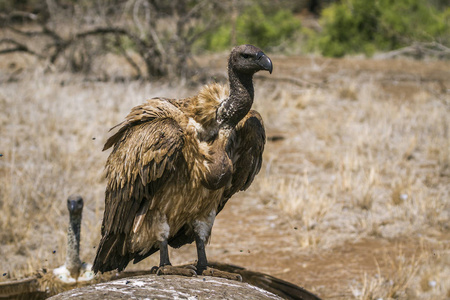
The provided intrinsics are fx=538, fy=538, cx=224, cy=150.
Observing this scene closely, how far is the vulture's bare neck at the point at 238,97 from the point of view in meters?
3.53

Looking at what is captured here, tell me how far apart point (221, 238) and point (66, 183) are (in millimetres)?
2360

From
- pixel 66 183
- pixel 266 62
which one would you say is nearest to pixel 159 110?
pixel 266 62

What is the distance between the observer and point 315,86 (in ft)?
41.6

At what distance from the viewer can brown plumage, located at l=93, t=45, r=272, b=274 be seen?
11.9 ft

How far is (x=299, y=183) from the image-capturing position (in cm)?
844

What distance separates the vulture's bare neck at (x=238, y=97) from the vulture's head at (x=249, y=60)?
4 cm

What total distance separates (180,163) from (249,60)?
0.87 m

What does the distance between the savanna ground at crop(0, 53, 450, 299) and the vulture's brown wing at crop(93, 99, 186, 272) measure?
1.67m

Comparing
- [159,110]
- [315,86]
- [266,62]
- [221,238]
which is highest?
[315,86]

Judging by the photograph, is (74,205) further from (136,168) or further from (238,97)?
(238,97)

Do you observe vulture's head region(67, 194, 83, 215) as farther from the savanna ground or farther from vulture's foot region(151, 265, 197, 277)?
vulture's foot region(151, 265, 197, 277)

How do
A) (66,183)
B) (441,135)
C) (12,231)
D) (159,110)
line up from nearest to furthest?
(159,110) → (12,231) → (66,183) → (441,135)

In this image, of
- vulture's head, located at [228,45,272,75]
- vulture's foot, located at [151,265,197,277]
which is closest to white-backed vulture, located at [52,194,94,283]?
vulture's foot, located at [151,265,197,277]

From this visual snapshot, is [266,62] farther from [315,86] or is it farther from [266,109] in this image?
[315,86]
